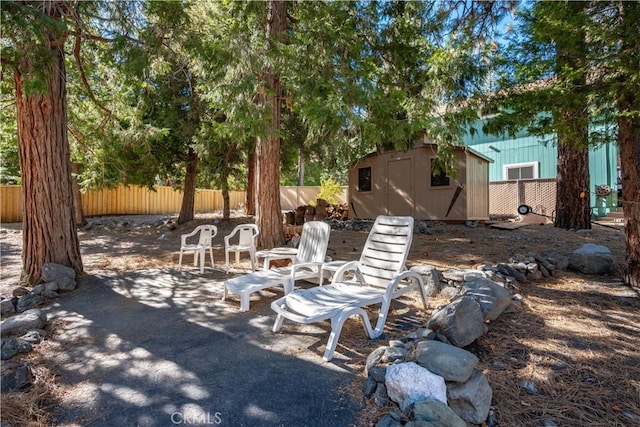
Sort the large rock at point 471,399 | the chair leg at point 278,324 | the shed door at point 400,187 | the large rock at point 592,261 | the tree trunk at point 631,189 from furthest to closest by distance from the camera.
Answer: the shed door at point 400,187 < the large rock at point 592,261 < the tree trunk at point 631,189 < the chair leg at point 278,324 < the large rock at point 471,399

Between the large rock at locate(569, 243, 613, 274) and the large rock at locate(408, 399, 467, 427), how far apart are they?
4.57 m

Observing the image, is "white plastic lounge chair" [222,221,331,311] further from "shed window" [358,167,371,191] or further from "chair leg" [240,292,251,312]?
"shed window" [358,167,371,191]

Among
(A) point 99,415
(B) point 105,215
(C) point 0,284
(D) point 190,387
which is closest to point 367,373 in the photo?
(D) point 190,387

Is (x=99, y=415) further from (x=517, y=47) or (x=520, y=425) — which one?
(x=517, y=47)

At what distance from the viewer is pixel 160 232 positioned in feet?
38.3

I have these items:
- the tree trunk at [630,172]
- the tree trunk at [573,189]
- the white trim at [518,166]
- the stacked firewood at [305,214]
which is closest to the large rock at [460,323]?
the tree trunk at [630,172]

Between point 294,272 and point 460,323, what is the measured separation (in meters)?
2.07

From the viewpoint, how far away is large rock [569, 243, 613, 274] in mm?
5098

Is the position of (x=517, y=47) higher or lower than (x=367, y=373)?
higher

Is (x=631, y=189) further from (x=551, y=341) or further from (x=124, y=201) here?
(x=124, y=201)

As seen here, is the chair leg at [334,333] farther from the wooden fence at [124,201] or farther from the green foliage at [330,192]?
the green foliage at [330,192]

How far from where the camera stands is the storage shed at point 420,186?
35.2 ft

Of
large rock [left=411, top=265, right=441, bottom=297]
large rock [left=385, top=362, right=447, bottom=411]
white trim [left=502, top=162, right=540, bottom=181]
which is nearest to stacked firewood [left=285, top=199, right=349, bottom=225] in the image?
large rock [left=411, top=265, right=441, bottom=297]

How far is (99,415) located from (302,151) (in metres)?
10.6
